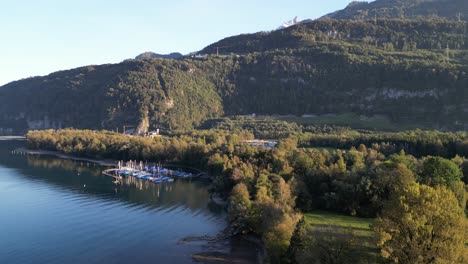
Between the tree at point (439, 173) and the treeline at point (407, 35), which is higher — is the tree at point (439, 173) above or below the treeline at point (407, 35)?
below

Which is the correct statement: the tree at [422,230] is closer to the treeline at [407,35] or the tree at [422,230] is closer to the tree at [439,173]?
the tree at [439,173]

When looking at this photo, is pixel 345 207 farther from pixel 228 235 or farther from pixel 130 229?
pixel 130 229

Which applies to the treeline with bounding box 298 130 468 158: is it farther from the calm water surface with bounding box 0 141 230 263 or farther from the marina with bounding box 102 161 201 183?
the calm water surface with bounding box 0 141 230 263

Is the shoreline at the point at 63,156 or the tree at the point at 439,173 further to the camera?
the shoreline at the point at 63,156

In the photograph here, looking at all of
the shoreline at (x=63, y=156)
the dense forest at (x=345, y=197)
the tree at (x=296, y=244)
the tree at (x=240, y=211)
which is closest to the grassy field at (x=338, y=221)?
the dense forest at (x=345, y=197)

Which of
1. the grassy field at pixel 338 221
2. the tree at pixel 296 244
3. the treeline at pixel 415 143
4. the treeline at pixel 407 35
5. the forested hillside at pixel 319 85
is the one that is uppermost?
the treeline at pixel 407 35

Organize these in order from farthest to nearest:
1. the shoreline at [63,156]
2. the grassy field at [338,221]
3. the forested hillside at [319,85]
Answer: the forested hillside at [319,85], the shoreline at [63,156], the grassy field at [338,221]

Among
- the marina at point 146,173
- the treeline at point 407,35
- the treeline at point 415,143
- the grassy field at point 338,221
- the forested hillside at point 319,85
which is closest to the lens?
the grassy field at point 338,221
